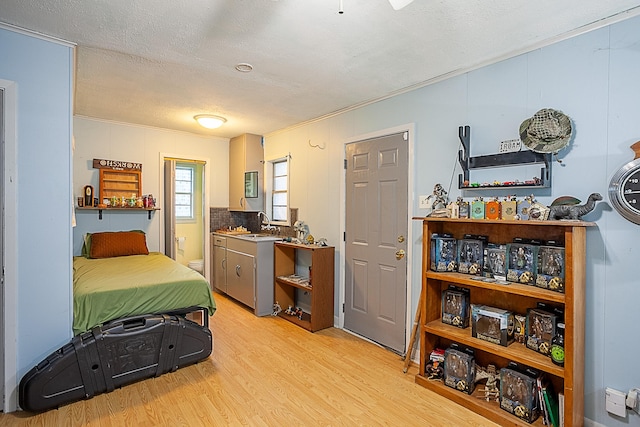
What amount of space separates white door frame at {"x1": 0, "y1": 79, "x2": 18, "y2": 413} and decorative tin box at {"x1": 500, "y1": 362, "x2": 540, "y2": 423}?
314 cm

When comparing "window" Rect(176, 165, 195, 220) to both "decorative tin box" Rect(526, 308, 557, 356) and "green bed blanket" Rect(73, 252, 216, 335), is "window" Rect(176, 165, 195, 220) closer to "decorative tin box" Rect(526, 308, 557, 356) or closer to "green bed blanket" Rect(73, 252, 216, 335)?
"green bed blanket" Rect(73, 252, 216, 335)

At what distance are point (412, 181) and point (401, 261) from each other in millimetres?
739

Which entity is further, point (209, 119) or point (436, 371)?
point (209, 119)

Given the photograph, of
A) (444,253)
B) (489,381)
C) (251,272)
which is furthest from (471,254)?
(251,272)

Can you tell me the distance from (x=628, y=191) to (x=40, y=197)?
11.7 ft

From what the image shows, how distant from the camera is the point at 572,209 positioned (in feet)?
6.47

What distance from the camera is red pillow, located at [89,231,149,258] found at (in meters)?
4.06

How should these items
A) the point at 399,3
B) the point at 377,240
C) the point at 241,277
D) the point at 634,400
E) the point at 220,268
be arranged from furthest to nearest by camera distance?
the point at 220,268 → the point at 241,277 → the point at 377,240 → the point at 634,400 → the point at 399,3

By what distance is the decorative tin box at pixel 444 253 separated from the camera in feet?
8.61

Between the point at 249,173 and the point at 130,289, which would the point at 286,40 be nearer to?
the point at 130,289

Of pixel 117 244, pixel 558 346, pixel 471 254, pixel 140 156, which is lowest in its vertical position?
pixel 558 346

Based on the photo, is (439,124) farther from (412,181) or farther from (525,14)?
(525,14)

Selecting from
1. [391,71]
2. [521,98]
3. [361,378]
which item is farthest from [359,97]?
[361,378]

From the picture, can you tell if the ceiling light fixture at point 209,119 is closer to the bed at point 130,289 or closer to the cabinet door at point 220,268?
the bed at point 130,289
